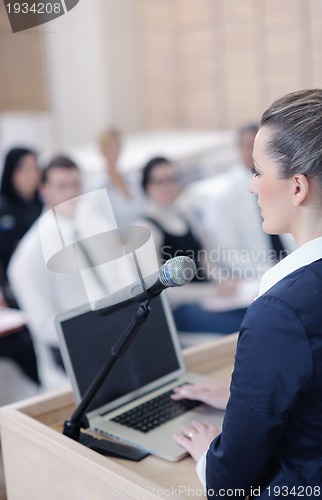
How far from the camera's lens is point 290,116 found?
3.38 ft

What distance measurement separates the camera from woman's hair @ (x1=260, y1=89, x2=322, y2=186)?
3.32ft

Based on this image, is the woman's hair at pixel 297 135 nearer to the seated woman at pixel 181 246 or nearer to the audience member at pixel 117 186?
the seated woman at pixel 181 246

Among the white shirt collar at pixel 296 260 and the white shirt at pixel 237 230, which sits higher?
the white shirt collar at pixel 296 260

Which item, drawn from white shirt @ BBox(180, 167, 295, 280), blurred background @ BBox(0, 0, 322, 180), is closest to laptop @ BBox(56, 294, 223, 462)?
white shirt @ BBox(180, 167, 295, 280)

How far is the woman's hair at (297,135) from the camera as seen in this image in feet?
3.32

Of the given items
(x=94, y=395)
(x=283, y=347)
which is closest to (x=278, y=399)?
(x=283, y=347)

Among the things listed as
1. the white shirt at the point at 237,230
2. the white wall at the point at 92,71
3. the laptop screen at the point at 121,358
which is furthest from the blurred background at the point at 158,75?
the laptop screen at the point at 121,358

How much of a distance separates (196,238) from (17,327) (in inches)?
46.6

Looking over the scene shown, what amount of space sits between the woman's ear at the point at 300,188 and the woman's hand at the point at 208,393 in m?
0.58

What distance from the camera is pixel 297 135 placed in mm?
1019

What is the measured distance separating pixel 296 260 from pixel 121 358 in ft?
1.91

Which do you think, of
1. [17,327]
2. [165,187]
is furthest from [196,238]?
[17,327]

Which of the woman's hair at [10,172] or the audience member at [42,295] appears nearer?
the audience member at [42,295]

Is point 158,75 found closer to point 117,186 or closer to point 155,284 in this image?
point 117,186
